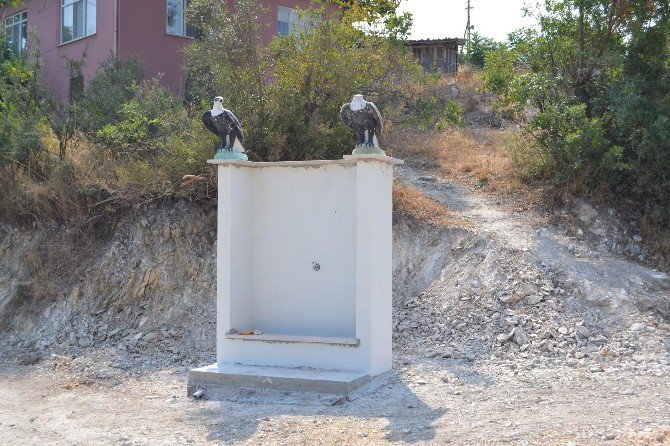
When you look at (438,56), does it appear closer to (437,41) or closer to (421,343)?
(437,41)

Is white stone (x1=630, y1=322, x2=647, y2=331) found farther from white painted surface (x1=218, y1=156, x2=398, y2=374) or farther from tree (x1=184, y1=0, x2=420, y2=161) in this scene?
tree (x1=184, y1=0, x2=420, y2=161)

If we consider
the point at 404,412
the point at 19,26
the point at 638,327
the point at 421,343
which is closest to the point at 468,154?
the point at 421,343

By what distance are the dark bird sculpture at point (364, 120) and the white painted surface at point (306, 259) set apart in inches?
10.6

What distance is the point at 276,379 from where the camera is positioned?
8.92 meters

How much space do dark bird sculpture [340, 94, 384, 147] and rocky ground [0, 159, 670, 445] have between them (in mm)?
2630

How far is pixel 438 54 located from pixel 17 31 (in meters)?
11.6

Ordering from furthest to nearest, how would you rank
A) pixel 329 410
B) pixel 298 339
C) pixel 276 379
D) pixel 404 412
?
pixel 298 339 → pixel 276 379 → pixel 329 410 → pixel 404 412

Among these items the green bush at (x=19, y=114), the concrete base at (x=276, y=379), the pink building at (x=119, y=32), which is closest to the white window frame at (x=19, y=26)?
the pink building at (x=119, y=32)

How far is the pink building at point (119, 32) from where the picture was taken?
19.4 m

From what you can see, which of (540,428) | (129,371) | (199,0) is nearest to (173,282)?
(129,371)

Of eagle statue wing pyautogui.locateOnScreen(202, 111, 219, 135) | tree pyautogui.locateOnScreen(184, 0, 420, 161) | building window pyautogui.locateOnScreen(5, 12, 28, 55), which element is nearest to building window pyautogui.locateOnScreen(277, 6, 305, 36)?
building window pyautogui.locateOnScreen(5, 12, 28, 55)

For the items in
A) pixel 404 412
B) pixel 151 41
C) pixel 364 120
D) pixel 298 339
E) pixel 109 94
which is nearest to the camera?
pixel 404 412

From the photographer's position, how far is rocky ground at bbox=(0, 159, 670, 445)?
25.1 feet

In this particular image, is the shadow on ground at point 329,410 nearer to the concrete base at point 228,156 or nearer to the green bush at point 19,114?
the concrete base at point 228,156
